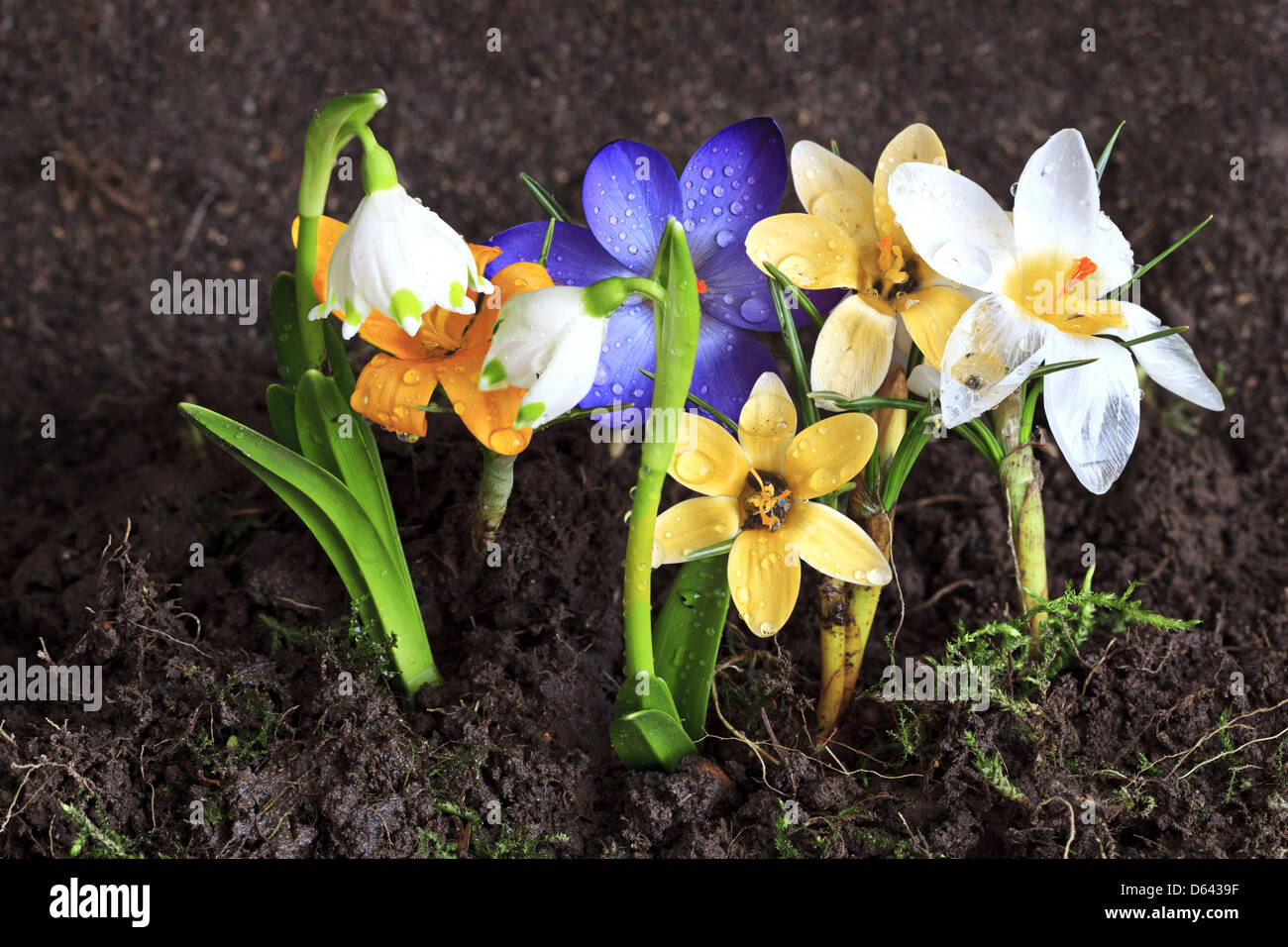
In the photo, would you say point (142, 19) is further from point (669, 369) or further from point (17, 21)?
point (669, 369)

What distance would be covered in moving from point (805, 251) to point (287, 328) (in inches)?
16.7

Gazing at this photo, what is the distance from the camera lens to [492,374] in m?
0.77

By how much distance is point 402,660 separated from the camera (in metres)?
0.98

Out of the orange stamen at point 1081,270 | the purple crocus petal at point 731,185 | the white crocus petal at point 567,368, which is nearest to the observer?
the white crocus petal at point 567,368

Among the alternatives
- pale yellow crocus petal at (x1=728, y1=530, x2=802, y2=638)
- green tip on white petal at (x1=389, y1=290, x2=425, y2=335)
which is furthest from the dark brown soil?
green tip on white petal at (x1=389, y1=290, x2=425, y2=335)

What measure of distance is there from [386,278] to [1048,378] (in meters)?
0.48

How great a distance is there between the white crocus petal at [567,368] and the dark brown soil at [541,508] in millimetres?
328

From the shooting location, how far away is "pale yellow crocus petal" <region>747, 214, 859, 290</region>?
883 mm

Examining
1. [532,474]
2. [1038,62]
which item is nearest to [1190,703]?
[532,474]

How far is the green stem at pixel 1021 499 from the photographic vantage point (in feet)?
3.11

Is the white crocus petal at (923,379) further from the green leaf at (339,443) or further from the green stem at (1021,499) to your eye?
the green leaf at (339,443)

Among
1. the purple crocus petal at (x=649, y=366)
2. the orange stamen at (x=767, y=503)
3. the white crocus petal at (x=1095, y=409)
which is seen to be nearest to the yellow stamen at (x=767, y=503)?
the orange stamen at (x=767, y=503)

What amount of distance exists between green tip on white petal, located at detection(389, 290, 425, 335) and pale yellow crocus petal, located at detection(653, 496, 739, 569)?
245 millimetres

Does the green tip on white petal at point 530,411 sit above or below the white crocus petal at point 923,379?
below
